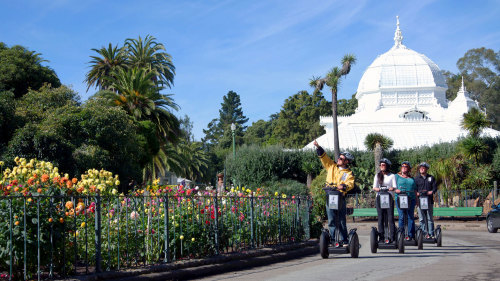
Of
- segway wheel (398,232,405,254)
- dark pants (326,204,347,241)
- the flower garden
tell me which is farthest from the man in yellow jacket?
the flower garden

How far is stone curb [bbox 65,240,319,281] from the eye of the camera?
8.17m

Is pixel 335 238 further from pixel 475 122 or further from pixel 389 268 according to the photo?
pixel 475 122

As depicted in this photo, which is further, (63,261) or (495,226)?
(495,226)

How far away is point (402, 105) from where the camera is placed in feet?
220

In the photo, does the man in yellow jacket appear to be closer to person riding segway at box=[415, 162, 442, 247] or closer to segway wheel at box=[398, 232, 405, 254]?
segway wheel at box=[398, 232, 405, 254]

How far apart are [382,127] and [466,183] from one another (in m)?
25.1

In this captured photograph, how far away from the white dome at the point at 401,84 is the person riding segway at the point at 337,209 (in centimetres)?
5678

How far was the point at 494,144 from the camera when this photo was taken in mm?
40156

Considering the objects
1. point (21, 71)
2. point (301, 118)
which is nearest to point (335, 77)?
point (21, 71)

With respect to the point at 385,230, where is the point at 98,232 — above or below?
above

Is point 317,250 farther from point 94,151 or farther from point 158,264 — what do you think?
point 94,151

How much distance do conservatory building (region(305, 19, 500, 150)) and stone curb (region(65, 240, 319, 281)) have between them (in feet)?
137

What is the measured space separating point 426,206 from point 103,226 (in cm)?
725

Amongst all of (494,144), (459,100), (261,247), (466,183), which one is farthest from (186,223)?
(459,100)
